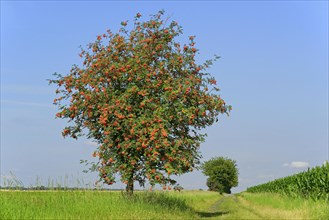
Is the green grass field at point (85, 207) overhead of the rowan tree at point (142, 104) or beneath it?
beneath

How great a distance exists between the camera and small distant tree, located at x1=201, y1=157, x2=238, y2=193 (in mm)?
114812

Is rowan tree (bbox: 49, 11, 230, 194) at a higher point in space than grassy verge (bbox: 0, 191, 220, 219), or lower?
higher

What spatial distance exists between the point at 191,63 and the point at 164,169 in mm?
7171

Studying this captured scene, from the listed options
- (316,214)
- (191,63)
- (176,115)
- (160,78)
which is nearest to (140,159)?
(176,115)

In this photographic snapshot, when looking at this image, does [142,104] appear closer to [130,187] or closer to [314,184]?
[130,187]

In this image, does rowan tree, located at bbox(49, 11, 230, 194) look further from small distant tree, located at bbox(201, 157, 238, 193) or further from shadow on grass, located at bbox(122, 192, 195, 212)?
small distant tree, located at bbox(201, 157, 238, 193)

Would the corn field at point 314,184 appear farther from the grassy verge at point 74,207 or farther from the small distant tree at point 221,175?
the small distant tree at point 221,175

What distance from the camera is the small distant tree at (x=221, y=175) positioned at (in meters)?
115

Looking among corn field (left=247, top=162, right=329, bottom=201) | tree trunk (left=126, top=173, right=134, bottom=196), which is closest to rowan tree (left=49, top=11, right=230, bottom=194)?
tree trunk (left=126, top=173, right=134, bottom=196)

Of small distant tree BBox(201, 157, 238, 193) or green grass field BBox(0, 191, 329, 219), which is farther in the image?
small distant tree BBox(201, 157, 238, 193)

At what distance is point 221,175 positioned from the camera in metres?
115

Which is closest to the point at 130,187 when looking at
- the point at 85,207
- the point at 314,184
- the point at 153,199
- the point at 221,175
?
the point at 153,199

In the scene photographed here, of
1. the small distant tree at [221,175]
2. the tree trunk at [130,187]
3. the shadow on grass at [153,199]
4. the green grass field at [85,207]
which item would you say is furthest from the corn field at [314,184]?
the small distant tree at [221,175]

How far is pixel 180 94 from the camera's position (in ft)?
84.7
